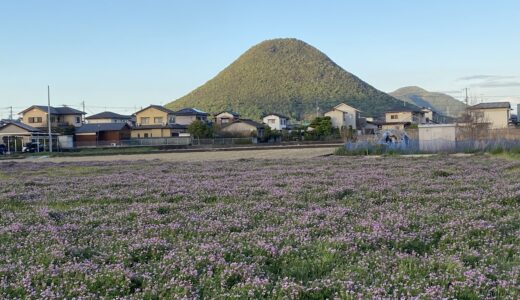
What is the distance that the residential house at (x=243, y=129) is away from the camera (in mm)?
91875

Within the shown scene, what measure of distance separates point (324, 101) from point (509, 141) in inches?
4841

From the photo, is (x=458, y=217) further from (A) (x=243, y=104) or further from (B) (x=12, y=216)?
(A) (x=243, y=104)

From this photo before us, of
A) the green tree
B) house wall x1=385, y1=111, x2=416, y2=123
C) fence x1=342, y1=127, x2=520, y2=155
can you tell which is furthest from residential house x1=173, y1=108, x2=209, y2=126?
fence x1=342, y1=127, x2=520, y2=155

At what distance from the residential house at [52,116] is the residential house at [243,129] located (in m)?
32.4

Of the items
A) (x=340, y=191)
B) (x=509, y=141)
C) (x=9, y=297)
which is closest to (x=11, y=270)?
(x=9, y=297)

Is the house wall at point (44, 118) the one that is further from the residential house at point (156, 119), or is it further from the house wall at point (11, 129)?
the house wall at point (11, 129)

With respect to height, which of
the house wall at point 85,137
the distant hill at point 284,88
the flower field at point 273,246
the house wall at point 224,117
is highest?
the distant hill at point 284,88

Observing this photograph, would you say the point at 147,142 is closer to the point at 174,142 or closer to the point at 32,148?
the point at 174,142

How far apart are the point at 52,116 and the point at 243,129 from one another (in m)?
40.0

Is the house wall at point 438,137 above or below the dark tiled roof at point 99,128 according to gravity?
below

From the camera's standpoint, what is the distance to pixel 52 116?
99812 mm

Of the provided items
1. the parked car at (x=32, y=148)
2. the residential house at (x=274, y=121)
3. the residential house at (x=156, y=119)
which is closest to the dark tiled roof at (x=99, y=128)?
the residential house at (x=156, y=119)

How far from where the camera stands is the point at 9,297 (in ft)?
16.7

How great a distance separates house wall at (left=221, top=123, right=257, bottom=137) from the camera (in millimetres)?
91912
